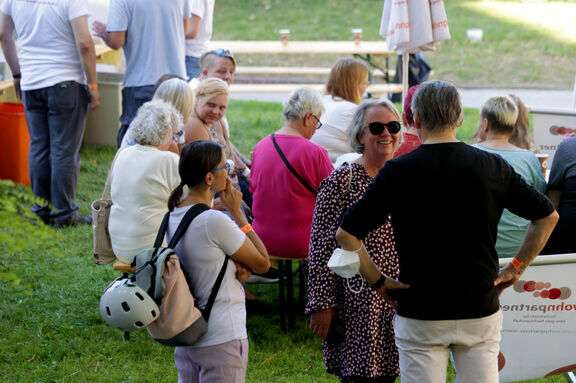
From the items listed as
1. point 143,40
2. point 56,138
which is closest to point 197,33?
point 143,40

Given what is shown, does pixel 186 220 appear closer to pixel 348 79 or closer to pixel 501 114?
pixel 501 114

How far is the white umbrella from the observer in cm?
593

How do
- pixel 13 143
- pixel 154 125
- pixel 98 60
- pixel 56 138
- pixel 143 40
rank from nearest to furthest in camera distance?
pixel 154 125, pixel 56 138, pixel 143 40, pixel 13 143, pixel 98 60

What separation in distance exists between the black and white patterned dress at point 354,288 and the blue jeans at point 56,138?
390 centimetres

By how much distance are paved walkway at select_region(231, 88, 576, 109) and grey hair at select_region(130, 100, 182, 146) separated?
24.4ft

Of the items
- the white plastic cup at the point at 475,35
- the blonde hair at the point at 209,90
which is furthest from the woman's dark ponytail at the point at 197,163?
the white plastic cup at the point at 475,35

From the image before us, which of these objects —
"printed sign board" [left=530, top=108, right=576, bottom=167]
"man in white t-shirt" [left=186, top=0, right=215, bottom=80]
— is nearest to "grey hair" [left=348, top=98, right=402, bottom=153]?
"printed sign board" [left=530, top=108, right=576, bottom=167]

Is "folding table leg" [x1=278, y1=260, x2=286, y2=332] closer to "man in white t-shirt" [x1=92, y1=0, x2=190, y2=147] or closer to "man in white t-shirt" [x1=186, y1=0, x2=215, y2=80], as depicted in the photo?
"man in white t-shirt" [x1=92, y1=0, x2=190, y2=147]

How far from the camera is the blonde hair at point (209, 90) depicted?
511 centimetres

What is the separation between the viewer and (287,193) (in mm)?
4352

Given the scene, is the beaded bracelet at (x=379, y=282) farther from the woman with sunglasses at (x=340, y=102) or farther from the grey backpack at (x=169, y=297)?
the woman with sunglasses at (x=340, y=102)

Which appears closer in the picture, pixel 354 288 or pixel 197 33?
pixel 354 288

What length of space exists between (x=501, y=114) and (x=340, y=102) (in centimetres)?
148

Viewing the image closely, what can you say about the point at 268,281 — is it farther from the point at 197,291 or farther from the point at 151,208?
the point at 197,291
